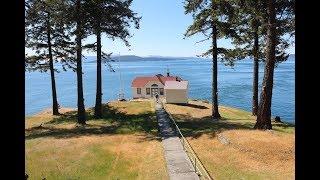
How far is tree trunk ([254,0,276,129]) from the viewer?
24391 mm

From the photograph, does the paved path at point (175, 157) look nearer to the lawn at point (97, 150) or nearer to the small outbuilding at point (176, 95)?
the lawn at point (97, 150)

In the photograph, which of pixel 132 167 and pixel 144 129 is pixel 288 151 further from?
pixel 144 129

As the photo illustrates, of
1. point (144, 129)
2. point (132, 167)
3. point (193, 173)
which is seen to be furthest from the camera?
point (144, 129)

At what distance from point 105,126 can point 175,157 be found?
517 inches

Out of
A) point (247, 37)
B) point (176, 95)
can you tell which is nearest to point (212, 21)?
point (247, 37)

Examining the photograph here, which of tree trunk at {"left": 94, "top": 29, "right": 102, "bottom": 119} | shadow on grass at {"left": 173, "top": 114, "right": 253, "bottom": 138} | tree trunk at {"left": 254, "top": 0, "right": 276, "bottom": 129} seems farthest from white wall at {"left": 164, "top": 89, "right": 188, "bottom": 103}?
tree trunk at {"left": 254, "top": 0, "right": 276, "bottom": 129}

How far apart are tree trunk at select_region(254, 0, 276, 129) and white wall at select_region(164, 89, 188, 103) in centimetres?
2773

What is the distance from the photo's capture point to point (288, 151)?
64.8 ft

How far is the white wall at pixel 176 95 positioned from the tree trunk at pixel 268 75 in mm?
27726

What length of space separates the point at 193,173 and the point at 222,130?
9310mm

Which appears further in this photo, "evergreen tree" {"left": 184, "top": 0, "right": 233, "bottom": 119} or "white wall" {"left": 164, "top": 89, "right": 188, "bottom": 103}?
"white wall" {"left": 164, "top": 89, "right": 188, "bottom": 103}

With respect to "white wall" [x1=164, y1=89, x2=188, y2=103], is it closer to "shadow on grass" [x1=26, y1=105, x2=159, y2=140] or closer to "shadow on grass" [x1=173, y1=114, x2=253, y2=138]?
"shadow on grass" [x1=26, y1=105, x2=159, y2=140]
